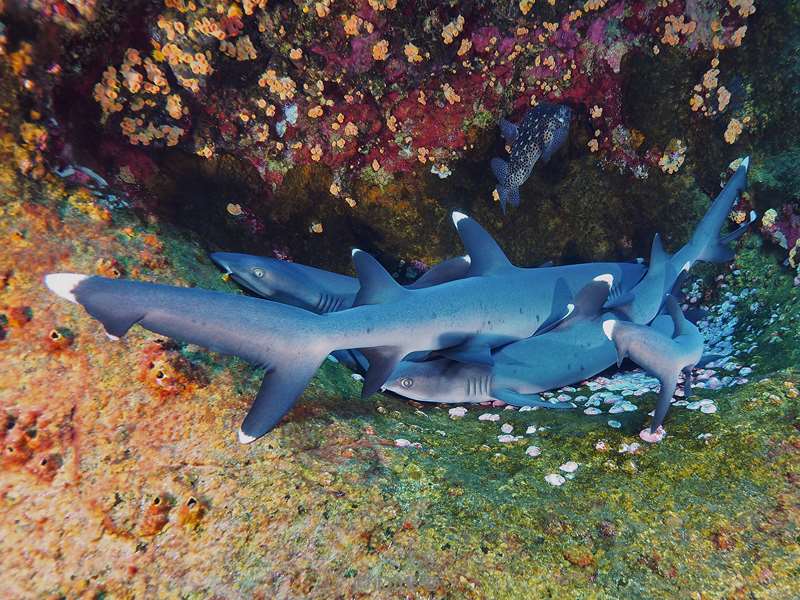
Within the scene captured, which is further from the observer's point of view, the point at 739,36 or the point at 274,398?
the point at 739,36

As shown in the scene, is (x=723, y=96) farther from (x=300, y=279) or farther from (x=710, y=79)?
(x=300, y=279)

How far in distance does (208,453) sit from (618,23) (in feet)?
14.5

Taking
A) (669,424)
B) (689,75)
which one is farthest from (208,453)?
(689,75)

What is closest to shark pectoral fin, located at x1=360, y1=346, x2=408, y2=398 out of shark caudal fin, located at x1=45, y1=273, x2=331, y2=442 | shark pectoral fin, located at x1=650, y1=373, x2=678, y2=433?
shark caudal fin, located at x1=45, y1=273, x2=331, y2=442

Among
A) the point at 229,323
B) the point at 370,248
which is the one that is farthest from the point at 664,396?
the point at 370,248

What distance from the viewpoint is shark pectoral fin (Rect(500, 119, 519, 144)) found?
3.91 meters

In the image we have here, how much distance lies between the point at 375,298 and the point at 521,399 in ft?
4.76

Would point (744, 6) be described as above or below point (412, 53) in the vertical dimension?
above

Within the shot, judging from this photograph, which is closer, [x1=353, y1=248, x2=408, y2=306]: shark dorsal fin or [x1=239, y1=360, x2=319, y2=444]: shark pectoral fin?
[x1=239, y1=360, x2=319, y2=444]: shark pectoral fin

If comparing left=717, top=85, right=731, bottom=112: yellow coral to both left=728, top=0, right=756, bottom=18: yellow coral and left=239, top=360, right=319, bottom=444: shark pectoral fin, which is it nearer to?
left=728, top=0, right=756, bottom=18: yellow coral

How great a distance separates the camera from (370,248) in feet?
14.9

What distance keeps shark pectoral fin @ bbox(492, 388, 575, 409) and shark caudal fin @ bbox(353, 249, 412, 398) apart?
112 centimetres

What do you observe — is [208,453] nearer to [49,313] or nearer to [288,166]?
[49,313]

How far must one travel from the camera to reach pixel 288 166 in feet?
13.1
